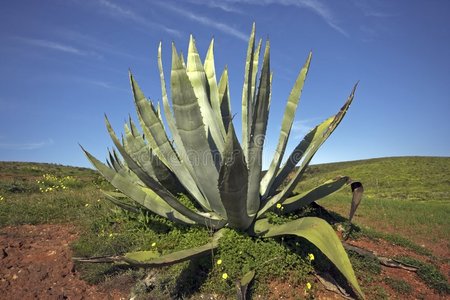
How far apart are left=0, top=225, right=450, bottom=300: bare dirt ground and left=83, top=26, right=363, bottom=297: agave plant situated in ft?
2.13

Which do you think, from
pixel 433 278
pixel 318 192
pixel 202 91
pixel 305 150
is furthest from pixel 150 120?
pixel 433 278

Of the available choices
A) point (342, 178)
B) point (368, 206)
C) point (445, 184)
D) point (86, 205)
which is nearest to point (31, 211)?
point (86, 205)

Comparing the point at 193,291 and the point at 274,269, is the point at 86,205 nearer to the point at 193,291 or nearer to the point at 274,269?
the point at 193,291

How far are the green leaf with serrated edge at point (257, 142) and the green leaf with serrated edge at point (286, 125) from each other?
1.07 ft

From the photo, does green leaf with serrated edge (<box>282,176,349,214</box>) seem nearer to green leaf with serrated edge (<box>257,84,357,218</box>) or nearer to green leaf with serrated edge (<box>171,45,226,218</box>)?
green leaf with serrated edge (<box>257,84,357,218</box>)

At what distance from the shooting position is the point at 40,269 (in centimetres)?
470

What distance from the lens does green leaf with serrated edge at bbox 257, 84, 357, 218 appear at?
4301 mm

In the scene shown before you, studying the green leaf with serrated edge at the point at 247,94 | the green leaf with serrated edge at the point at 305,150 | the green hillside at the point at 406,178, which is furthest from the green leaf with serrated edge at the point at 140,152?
the green hillside at the point at 406,178

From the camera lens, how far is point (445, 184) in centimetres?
2831

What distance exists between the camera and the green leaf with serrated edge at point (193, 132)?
3.81 metres

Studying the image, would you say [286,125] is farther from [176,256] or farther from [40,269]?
[40,269]

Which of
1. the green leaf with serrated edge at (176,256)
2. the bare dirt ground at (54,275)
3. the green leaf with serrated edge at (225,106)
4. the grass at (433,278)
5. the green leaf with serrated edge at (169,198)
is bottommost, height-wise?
the grass at (433,278)

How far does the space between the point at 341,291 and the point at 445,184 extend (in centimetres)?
2896

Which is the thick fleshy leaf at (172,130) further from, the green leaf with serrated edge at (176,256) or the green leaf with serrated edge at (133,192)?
the green leaf with serrated edge at (176,256)
